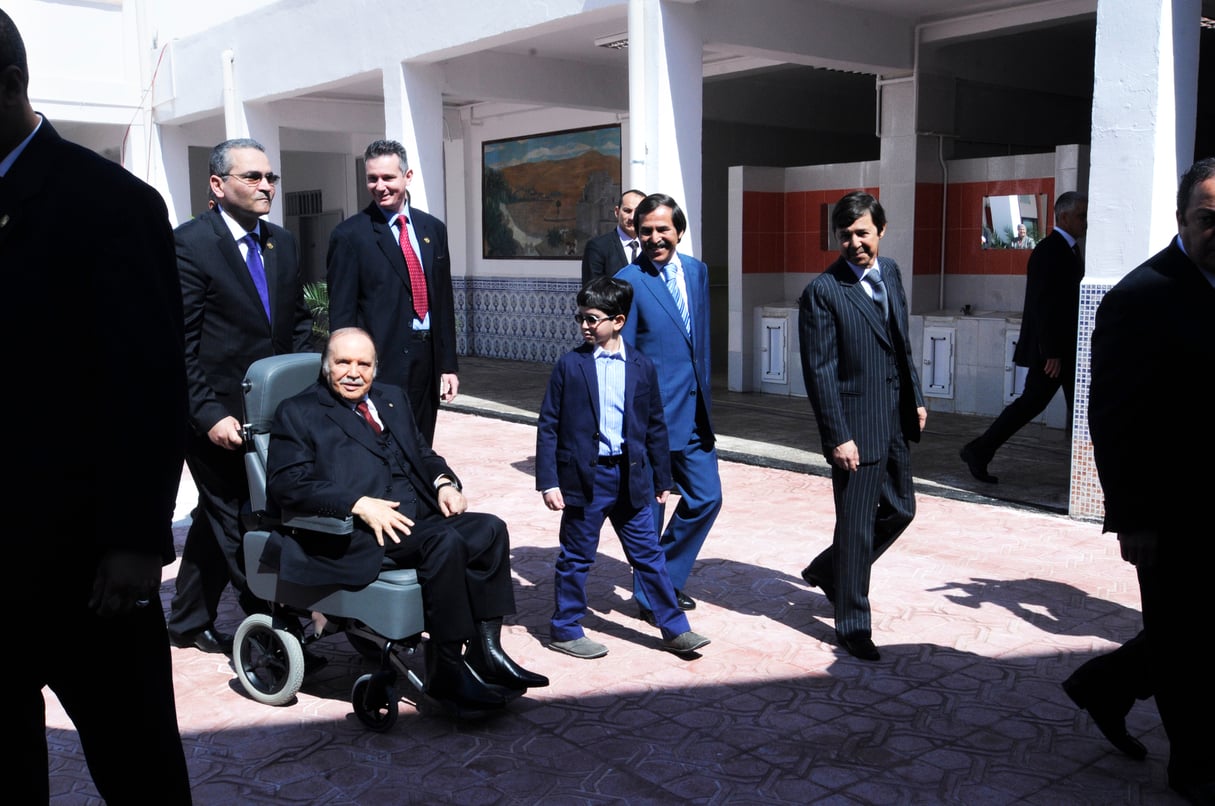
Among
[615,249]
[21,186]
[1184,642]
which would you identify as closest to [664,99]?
[615,249]

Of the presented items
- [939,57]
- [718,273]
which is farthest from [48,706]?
[718,273]

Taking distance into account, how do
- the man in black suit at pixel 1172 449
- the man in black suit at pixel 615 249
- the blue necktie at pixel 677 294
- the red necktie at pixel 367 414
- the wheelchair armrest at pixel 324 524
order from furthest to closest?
1. the man in black suit at pixel 615 249
2. the blue necktie at pixel 677 294
3. the red necktie at pixel 367 414
4. the wheelchair armrest at pixel 324 524
5. the man in black suit at pixel 1172 449

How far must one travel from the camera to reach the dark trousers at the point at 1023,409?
7.46 m

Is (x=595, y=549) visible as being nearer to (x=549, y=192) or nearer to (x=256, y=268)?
(x=256, y=268)

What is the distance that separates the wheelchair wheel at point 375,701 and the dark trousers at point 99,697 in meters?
1.41

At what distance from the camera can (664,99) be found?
27.3 ft

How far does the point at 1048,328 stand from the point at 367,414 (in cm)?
506

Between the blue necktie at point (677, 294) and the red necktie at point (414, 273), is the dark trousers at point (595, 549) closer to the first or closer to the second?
the blue necktie at point (677, 294)

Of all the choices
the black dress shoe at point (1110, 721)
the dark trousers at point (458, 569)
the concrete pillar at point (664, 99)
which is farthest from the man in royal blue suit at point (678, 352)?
the concrete pillar at point (664, 99)

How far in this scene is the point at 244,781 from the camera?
11.3 ft

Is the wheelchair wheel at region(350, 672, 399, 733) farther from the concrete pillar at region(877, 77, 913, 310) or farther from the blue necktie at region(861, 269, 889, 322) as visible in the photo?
the concrete pillar at region(877, 77, 913, 310)

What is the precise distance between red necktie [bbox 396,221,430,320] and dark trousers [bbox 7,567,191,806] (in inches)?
112

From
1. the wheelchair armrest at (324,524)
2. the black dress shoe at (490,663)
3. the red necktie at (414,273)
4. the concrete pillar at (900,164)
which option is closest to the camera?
the wheelchair armrest at (324,524)

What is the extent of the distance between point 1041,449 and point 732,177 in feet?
15.8
